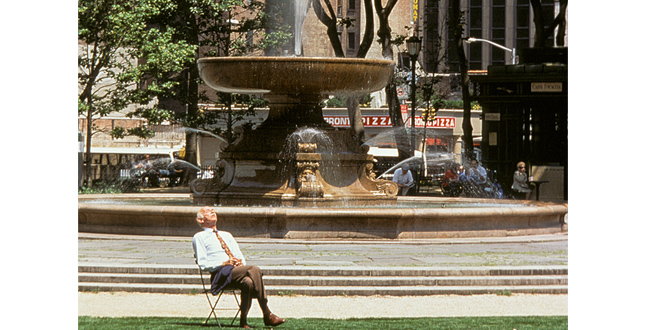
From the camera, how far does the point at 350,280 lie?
32.4 feet

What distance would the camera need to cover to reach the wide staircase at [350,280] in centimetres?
974

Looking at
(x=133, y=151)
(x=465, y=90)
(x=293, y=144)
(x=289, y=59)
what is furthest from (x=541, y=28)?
(x=133, y=151)

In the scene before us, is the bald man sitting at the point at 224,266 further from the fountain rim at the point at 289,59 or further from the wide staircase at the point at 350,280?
the fountain rim at the point at 289,59

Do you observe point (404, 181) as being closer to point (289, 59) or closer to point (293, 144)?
point (293, 144)

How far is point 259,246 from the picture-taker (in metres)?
12.4

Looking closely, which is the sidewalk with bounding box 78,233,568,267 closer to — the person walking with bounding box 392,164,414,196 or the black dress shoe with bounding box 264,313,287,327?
the black dress shoe with bounding box 264,313,287,327

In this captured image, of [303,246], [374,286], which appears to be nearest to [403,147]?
[303,246]

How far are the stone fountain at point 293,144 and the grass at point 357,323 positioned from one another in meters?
6.70

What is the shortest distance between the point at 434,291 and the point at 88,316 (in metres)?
3.46

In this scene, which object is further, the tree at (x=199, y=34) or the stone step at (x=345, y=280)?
the tree at (x=199, y=34)

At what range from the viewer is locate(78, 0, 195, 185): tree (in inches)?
1174

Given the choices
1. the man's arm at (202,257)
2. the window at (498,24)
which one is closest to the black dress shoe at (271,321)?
the man's arm at (202,257)

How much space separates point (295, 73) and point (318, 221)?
2947 mm

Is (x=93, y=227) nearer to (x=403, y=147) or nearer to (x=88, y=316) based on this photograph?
(x=88, y=316)
